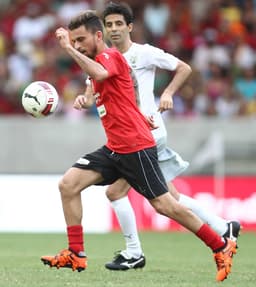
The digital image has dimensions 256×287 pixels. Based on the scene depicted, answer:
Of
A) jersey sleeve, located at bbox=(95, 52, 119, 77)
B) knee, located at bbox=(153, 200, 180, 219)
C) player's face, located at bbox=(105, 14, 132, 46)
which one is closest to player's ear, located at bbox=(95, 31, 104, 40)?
jersey sleeve, located at bbox=(95, 52, 119, 77)

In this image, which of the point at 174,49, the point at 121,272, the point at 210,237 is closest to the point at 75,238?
the point at 121,272

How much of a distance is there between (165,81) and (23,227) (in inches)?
166

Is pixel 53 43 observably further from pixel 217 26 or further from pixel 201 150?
pixel 201 150

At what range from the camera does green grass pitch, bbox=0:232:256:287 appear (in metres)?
8.57

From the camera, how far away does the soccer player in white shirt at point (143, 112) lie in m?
9.88

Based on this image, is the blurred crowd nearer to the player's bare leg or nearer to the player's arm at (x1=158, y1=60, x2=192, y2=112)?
the player's arm at (x1=158, y1=60, x2=192, y2=112)

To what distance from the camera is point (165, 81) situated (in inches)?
760

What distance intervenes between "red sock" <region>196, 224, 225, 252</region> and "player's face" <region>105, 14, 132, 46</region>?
217 cm

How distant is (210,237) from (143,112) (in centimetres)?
174

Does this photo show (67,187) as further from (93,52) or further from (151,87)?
(151,87)

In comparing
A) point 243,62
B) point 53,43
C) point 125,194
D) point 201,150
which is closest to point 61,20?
point 53,43

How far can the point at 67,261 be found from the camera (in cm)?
913

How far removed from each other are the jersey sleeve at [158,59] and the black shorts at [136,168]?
4.69 feet

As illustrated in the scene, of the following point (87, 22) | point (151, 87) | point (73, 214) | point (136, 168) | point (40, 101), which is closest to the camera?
point (87, 22)
